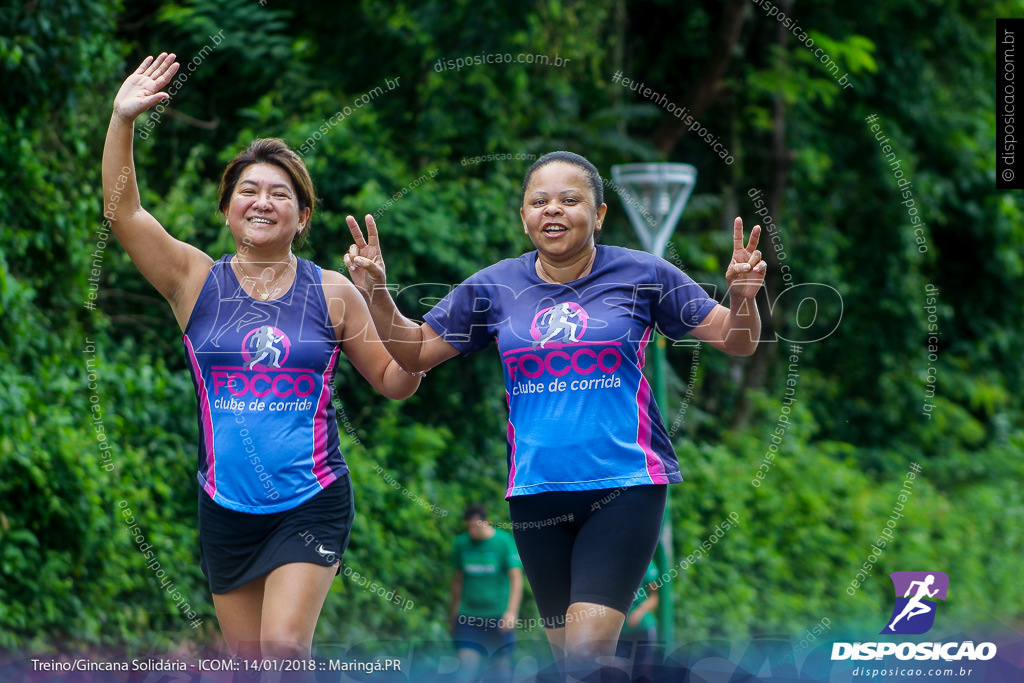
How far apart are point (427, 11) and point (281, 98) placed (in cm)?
119

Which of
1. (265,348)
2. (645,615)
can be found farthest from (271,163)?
(645,615)

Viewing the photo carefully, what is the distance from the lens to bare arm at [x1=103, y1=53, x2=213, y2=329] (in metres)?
3.17

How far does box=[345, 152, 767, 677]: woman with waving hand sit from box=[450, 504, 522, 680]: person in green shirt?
144 inches

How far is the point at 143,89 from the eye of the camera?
10.6 ft

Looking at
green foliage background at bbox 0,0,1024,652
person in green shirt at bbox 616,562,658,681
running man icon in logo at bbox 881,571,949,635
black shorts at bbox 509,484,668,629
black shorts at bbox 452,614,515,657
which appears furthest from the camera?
person in green shirt at bbox 616,562,658,681

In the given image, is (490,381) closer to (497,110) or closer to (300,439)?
(497,110)

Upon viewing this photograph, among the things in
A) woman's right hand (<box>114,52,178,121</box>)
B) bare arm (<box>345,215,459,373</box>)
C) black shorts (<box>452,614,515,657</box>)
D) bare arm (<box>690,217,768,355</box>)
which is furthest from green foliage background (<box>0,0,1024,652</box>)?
bare arm (<box>690,217,768,355</box>)

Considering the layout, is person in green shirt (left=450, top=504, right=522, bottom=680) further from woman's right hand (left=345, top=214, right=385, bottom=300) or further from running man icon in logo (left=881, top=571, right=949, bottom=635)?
woman's right hand (left=345, top=214, right=385, bottom=300)

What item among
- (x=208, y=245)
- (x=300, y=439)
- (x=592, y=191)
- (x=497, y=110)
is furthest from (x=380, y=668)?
(x=497, y=110)

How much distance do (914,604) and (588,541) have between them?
1483 millimetres

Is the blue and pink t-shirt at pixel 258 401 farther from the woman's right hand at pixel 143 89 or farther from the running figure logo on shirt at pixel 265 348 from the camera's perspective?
the woman's right hand at pixel 143 89

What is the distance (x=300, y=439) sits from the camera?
125 inches

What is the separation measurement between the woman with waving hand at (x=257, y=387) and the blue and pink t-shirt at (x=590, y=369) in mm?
575

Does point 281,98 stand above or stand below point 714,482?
above
